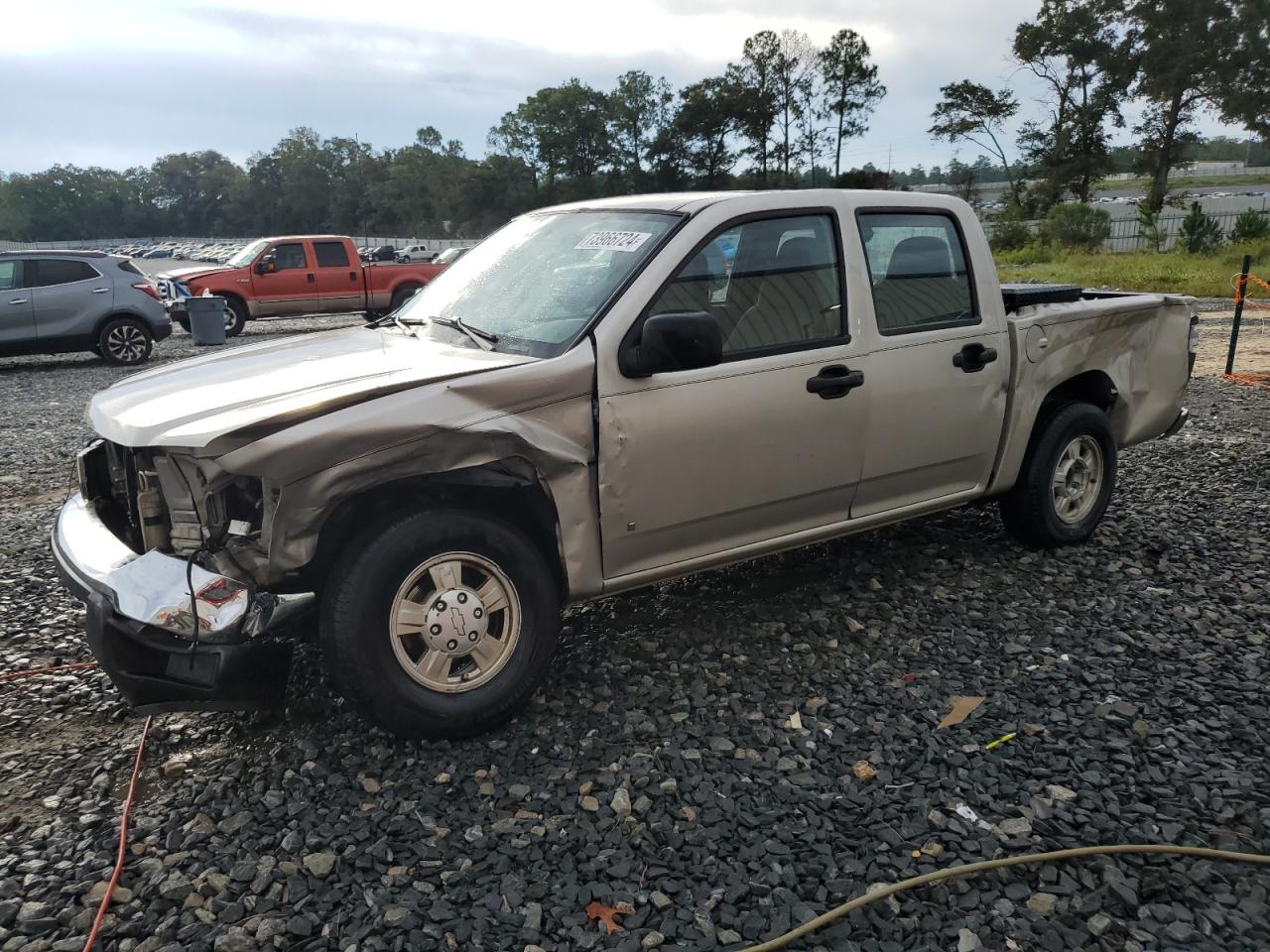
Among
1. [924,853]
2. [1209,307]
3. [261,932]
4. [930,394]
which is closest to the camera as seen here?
[261,932]

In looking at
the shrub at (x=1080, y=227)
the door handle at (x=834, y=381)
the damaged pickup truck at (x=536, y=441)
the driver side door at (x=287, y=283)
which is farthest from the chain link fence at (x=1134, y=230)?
the door handle at (x=834, y=381)

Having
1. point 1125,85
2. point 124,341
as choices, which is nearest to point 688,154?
point 1125,85

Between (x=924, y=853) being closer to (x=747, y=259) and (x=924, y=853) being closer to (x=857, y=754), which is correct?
(x=857, y=754)

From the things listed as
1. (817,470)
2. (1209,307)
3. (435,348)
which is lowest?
(1209,307)

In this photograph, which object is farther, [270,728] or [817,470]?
[817,470]

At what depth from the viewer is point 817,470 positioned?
13.1ft

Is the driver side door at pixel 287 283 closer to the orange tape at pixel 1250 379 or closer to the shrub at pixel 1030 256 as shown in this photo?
the orange tape at pixel 1250 379

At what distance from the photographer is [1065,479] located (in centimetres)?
508

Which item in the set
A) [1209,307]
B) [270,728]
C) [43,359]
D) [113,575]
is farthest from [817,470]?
[1209,307]

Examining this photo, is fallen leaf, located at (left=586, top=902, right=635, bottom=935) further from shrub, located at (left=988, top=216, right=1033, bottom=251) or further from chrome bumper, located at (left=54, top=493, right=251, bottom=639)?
shrub, located at (left=988, top=216, right=1033, bottom=251)

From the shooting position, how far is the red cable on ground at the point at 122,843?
8.21 ft

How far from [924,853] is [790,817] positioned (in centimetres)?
40

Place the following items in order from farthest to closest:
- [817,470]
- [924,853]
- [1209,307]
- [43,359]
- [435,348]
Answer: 1. [1209,307]
2. [43,359]
3. [817,470]
4. [435,348]
5. [924,853]

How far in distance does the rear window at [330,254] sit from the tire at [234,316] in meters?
1.73
